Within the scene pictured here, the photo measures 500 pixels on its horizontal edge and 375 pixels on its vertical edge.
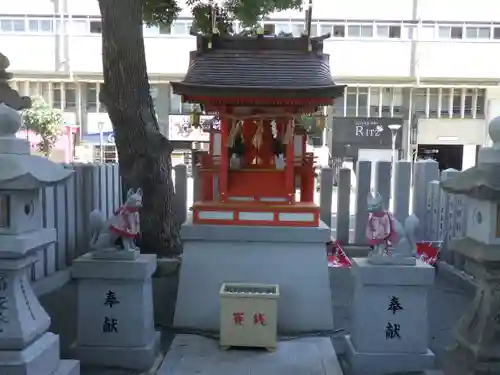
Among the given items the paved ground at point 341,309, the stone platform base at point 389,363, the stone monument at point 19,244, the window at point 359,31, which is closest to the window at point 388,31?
the window at point 359,31

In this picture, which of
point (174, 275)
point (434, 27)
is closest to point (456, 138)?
point (434, 27)

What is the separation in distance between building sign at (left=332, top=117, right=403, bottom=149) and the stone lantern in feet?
81.5

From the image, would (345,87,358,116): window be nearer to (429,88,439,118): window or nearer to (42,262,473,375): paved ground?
(429,88,439,118): window

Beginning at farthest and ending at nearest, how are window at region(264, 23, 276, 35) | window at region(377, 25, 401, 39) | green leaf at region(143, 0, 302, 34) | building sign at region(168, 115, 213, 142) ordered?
1. building sign at region(168, 115, 213, 142)
2. window at region(377, 25, 401, 39)
3. green leaf at region(143, 0, 302, 34)
4. window at region(264, 23, 276, 35)

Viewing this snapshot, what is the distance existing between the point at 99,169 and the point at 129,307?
14.3 feet

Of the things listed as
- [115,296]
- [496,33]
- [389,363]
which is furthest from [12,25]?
[389,363]

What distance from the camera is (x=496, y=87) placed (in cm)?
2784

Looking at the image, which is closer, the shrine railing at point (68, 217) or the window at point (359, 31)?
the shrine railing at point (68, 217)

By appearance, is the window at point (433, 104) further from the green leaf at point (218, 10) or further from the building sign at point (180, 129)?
the green leaf at point (218, 10)

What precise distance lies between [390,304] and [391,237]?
26.3 inches

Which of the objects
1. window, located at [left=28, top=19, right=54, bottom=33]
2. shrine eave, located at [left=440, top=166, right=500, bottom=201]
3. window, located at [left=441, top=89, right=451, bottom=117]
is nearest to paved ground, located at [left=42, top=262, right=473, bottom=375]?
shrine eave, located at [left=440, top=166, right=500, bottom=201]

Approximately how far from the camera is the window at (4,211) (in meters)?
4.20

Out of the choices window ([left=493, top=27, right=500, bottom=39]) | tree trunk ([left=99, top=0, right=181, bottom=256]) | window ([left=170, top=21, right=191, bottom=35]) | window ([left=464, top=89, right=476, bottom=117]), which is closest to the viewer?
tree trunk ([left=99, top=0, right=181, bottom=256])

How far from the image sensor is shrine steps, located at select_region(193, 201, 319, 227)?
281 inches
